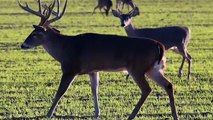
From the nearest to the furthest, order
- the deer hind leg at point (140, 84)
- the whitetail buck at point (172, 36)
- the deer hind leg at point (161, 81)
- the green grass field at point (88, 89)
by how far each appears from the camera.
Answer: the deer hind leg at point (140, 84) < the deer hind leg at point (161, 81) < the green grass field at point (88, 89) < the whitetail buck at point (172, 36)

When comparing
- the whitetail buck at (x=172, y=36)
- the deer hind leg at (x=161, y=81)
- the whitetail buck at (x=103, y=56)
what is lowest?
the whitetail buck at (x=172, y=36)

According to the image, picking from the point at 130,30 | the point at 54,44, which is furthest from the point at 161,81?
the point at 130,30

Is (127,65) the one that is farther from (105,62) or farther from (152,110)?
(152,110)

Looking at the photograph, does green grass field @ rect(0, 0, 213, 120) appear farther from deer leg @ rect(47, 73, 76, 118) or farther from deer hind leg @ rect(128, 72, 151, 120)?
deer hind leg @ rect(128, 72, 151, 120)

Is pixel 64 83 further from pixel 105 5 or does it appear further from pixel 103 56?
pixel 105 5

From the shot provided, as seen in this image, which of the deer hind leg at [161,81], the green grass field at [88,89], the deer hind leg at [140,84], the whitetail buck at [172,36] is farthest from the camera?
the whitetail buck at [172,36]

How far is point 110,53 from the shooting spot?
12.2 m

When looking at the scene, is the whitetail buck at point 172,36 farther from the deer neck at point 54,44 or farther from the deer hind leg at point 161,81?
the deer hind leg at point 161,81

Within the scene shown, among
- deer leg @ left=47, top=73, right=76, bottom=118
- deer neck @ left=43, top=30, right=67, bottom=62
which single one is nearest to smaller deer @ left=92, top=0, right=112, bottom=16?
deer neck @ left=43, top=30, right=67, bottom=62

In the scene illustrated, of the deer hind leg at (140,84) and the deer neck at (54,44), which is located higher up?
the deer neck at (54,44)

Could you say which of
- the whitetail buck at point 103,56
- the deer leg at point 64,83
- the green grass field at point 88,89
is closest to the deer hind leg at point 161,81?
the whitetail buck at point 103,56

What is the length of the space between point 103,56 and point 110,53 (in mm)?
134

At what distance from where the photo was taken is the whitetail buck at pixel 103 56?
11828 mm

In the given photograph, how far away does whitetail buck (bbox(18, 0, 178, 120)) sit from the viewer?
11828mm
